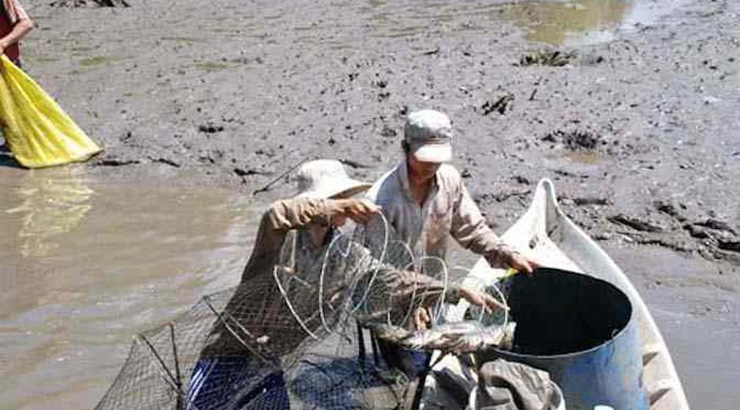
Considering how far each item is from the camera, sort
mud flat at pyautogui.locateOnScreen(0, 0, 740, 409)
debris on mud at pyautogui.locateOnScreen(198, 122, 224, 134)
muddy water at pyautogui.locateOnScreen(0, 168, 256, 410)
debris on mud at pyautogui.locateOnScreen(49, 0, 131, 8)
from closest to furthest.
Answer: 1. muddy water at pyautogui.locateOnScreen(0, 168, 256, 410)
2. mud flat at pyautogui.locateOnScreen(0, 0, 740, 409)
3. debris on mud at pyautogui.locateOnScreen(198, 122, 224, 134)
4. debris on mud at pyautogui.locateOnScreen(49, 0, 131, 8)

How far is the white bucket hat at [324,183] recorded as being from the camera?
389 centimetres

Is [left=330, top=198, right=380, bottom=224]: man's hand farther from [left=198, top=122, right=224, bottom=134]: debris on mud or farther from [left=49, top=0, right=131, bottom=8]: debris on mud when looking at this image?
[left=49, top=0, right=131, bottom=8]: debris on mud

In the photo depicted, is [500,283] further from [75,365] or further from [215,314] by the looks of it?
[75,365]

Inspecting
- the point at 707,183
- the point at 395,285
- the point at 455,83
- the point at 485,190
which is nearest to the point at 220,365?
the point at 395,285

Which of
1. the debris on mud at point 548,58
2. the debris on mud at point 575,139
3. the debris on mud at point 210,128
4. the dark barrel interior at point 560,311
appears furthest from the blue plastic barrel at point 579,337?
the debris on mud at point 548,58

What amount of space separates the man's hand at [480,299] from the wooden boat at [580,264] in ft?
1.38

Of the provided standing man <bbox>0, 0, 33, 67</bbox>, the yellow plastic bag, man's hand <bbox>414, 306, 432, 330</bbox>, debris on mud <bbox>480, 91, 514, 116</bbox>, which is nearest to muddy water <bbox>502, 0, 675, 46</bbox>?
debris on mud <bbox>480, 91, 514, 116</bbox>

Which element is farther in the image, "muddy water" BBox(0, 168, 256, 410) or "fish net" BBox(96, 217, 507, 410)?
"muddy water" BBox(0, 168, 256, 410)

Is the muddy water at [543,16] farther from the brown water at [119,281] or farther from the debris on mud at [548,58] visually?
the brown water at [119,281]

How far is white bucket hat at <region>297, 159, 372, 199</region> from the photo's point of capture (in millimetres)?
3893

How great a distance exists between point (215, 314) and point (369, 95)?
19.9ft

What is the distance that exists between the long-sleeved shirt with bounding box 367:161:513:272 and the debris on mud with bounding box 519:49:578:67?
678 centimetres

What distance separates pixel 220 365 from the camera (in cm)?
410

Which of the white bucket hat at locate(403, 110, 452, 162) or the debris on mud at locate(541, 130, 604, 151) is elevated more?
the white bucket hat at locate(403, 110, 452, 162)
